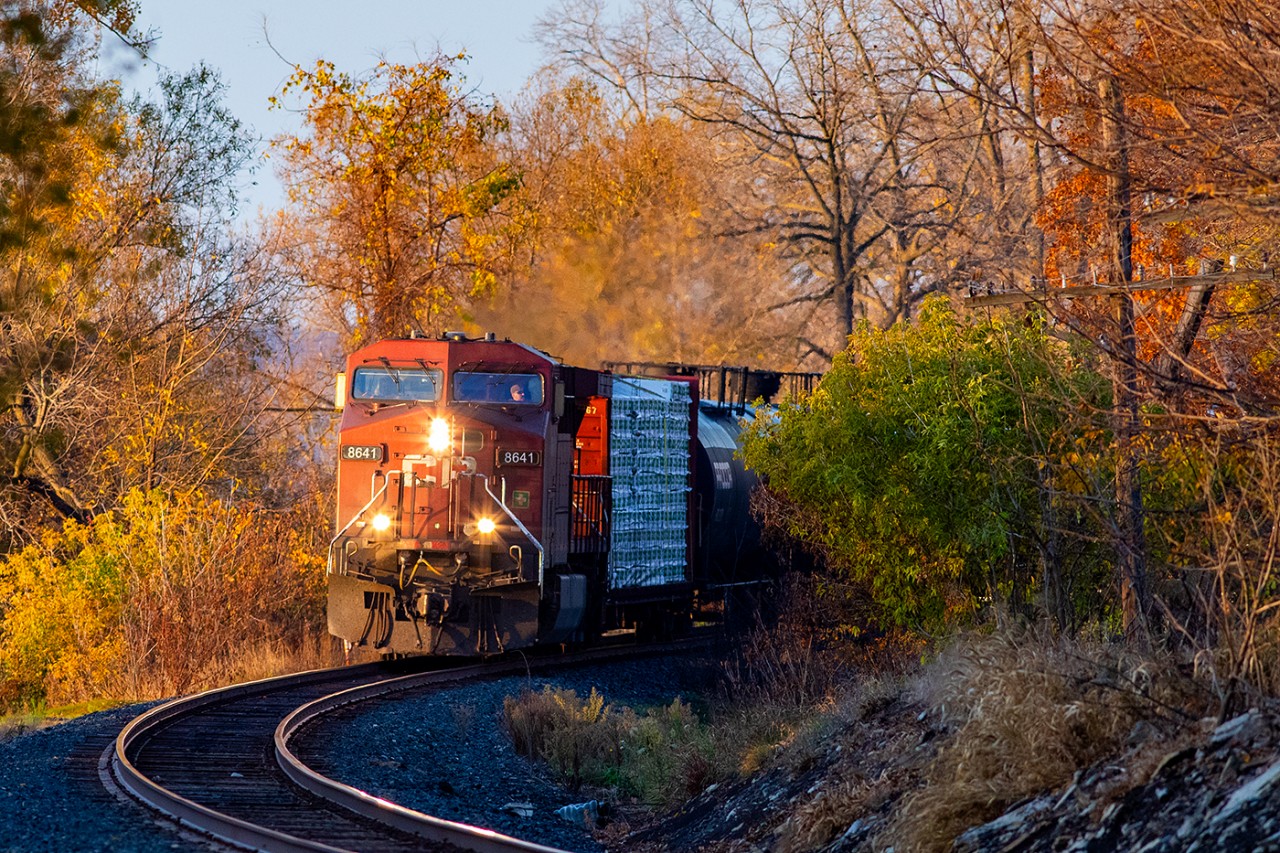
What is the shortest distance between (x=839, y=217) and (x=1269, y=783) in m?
28.5

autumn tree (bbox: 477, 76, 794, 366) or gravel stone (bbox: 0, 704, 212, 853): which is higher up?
autumn tree (bbox: 477, 76, 794, 366)

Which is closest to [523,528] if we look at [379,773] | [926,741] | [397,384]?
[397,384]

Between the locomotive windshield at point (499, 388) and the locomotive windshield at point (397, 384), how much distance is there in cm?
27

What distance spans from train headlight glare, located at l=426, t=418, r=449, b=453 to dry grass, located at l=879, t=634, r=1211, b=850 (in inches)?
395

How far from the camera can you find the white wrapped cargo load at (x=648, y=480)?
63.1ft

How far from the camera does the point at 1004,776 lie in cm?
762

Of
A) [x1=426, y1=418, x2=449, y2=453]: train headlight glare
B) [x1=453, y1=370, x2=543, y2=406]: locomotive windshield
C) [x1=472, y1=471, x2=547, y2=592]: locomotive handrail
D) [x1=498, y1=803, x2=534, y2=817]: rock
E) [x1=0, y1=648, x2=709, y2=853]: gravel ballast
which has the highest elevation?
[x1=453, y1=370, x2=543, y2=406]: locomotive windshield

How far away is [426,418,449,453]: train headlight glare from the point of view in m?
17.3

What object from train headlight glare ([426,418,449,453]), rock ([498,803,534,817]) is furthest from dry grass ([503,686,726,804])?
train headlight glare ([426,418,449,453])

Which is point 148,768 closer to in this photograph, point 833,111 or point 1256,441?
point 1256,441

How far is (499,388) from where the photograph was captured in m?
17.6

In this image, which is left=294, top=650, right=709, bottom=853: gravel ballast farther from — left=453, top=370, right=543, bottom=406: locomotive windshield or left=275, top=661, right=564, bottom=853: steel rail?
left=453, top=370, right=543, bottom=406: locomotive windshield

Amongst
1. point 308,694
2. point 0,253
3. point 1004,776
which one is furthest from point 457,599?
point 0,253

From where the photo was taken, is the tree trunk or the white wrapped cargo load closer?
the tree trunk
